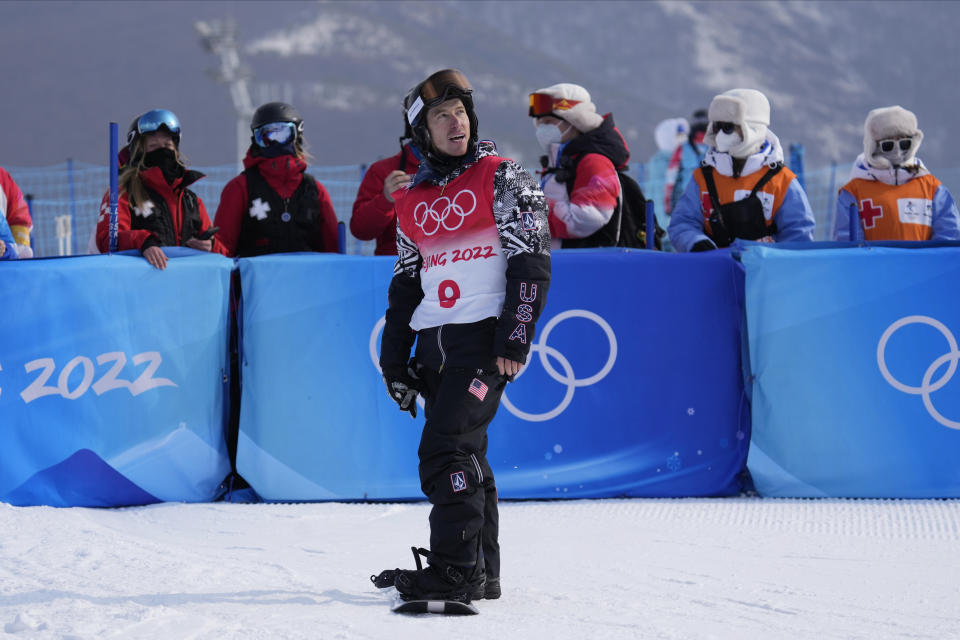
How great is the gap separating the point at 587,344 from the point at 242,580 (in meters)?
2.36

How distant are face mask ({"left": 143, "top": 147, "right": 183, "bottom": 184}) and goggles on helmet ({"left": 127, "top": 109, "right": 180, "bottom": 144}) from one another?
0.33 ft

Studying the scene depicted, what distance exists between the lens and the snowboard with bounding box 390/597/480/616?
3.44 metres

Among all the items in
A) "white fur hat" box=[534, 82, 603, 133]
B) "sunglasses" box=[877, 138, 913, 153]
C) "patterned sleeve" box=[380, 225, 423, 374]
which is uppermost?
"white fur hat" box=[534, 82, 603, 133]

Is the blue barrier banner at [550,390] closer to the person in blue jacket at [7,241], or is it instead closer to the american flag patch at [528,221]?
the person in blue jacket at [7,241]

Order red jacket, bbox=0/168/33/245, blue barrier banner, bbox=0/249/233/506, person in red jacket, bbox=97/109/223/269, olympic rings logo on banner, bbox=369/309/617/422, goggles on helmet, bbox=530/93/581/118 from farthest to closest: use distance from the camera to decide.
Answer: goggles on helmet, bbox=530/93/581/118, red jacket, bbox=0/168/33/245, person in red jacket, bbox=97/109/223/269, olympic rings logo on banner, bbox=369/309/617/422, blue barrier banner, bbox=0/249/233/506

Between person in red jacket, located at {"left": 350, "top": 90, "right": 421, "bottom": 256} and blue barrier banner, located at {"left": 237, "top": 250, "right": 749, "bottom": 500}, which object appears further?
person in red jacket, located at {"left": 350, "top": 90, "right": 421, "bottom": 256}

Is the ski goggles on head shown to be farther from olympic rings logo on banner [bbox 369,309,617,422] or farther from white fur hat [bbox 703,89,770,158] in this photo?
white fur hat [bbox 703,89,770,158]

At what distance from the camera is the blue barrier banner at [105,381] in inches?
214

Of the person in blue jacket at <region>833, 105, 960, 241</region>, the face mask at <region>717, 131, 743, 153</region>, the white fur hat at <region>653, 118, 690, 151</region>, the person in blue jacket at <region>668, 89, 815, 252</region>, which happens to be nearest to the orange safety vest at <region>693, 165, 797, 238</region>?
the person in blue jacket at <region>668, 89, 815, 252</region>

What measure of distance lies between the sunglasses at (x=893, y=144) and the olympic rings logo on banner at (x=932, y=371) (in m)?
1.36

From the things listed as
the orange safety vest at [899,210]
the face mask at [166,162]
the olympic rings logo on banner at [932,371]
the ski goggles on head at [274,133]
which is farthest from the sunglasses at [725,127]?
the face mask at [166,162]

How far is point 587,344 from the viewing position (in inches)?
222

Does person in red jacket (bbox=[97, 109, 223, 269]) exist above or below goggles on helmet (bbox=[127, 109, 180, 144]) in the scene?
below

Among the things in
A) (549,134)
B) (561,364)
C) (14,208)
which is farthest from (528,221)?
(14,208)
